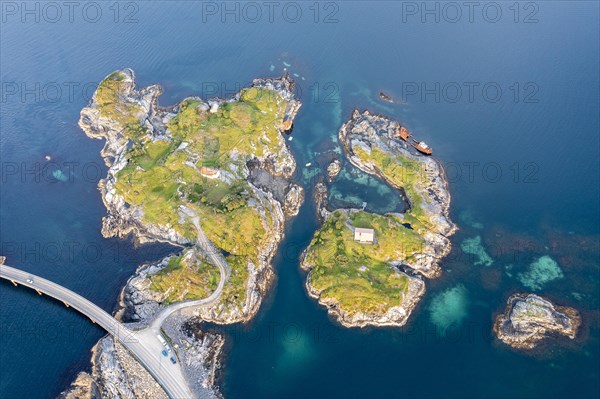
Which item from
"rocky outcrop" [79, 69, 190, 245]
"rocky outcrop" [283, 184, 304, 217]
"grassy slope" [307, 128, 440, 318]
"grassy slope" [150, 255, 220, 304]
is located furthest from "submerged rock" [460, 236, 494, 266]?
"rocky outcrop" [79, 69, 190, 245]

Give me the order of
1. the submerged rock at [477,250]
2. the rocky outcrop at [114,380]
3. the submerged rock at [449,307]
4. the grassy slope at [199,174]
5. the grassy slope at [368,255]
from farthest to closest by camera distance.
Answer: the submerged rock at [477,250]
the grassy slope at [199,174]
the grassy slope at [368,255]
the submerged rock at [449,307]
the rocky outcrop at [114,380]

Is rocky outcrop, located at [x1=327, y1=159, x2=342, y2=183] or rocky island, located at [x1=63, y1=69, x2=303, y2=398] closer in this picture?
rocky island, located at [x1=63, y1=69, x2=303, y2=398]

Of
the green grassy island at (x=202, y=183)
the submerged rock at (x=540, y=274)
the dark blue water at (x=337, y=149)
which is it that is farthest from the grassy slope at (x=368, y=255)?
the submerged rock at (x=540, y=274)

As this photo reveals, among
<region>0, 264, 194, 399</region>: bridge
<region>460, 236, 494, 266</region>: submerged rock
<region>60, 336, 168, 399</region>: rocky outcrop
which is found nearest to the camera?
<region>60, 336, 168, 399</region>: rocky outcrop

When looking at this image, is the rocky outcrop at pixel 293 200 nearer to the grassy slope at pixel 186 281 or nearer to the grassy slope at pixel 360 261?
the grassy slope at pixel 360 261

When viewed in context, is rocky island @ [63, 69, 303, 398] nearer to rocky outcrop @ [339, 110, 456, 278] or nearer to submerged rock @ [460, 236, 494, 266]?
rocky outcrop @ [339, 110, 456, 278]

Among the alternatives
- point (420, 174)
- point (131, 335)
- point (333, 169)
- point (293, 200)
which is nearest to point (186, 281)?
point (131, 335)
